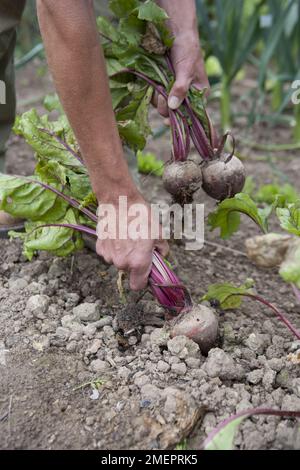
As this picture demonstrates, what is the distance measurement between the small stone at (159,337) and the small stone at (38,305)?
0.36 metres

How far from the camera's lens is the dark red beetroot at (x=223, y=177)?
2.20 meters

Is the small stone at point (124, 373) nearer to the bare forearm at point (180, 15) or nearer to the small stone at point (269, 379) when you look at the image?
the small stone at point (269, 379)

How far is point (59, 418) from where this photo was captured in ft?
5.71

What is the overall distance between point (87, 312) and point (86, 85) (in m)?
0.75

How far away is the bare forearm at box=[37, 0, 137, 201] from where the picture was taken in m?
1.62

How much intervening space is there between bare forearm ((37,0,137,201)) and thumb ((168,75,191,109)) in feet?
1.57

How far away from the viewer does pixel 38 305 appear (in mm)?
2111

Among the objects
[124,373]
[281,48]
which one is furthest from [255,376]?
[281,48]

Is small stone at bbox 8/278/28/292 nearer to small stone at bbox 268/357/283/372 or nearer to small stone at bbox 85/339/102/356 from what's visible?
small stone at bbox 85/339/102/356

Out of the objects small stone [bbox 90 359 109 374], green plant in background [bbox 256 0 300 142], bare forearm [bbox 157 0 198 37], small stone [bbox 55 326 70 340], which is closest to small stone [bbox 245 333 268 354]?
small stone [bbox 90 359 109 374]

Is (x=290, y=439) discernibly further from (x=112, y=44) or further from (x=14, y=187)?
(x=112, y=44)
